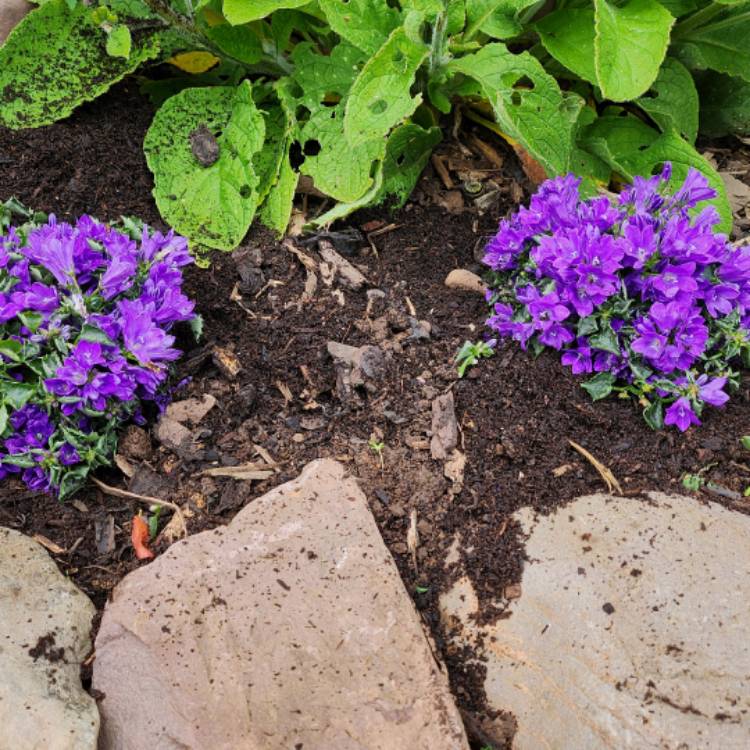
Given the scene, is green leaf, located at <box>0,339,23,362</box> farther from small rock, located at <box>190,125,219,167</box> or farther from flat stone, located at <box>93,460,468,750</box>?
small rock, located at <box>190,125,219,167</box>

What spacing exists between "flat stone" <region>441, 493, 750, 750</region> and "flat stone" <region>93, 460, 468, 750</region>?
8.4 inches

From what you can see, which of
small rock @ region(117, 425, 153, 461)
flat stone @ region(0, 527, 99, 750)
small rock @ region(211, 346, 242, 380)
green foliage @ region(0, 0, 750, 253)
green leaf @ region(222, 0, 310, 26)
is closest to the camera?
flat stone @ region(0, 527, 99, 750)

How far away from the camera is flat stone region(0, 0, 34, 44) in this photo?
3.72 metres

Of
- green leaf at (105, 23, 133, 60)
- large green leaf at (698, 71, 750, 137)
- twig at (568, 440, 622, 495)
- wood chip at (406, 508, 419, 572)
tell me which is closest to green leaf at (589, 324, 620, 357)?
twig at (568, 440, 622, 495)

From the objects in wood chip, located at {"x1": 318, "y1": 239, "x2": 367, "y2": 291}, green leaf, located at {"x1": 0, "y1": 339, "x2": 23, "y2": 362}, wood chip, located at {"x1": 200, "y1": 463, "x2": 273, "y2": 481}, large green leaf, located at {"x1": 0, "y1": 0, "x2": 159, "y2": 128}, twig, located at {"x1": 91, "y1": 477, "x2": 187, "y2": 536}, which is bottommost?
twig, located at {"x1": 91, "y1": 477, "x2": 187, "y2": 536}

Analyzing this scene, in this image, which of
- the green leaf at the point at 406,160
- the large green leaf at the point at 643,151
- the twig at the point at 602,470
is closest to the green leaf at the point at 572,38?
the large green leaf at the point at 643,151

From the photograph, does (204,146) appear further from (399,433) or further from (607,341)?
(607,341)

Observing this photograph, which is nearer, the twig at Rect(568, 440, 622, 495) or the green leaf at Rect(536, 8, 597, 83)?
the twig at Rect(568, 440, 622, 495)

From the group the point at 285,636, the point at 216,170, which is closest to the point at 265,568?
the point at 285,636

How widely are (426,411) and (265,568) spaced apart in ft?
2.40

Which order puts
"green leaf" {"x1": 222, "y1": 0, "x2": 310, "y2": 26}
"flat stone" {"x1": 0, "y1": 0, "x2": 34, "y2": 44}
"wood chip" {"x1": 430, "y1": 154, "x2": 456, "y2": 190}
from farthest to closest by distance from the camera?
"flat stone" {"x1": 0, "y1": 0, "x2": 34, "y2": 44}, "wood chip" {"x1": 430, "y1": 154, "x2": 456, "y2": 190}, "green leaf" {"x1": 222, "y1": 0, "x2": 310, "y2": 26}

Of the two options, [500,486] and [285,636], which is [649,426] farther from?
[285,636]

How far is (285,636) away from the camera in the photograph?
7.23 feet

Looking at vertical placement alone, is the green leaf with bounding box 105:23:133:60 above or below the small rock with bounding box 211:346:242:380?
above
